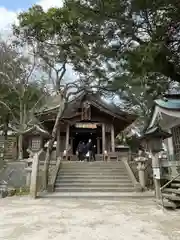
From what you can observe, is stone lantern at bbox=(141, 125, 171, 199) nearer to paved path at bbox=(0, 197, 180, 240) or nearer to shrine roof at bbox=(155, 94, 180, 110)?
shrine roof at bbox=(155, 94, 180, 110)

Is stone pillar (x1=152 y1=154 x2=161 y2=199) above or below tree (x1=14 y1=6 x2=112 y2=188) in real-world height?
below

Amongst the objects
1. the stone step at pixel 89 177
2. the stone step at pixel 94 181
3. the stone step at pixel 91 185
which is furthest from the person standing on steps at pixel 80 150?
the stone step at pixel 91 185

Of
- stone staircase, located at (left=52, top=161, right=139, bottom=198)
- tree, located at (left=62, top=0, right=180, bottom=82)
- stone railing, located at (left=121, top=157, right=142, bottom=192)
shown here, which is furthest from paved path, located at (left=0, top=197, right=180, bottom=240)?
tree, located at (left=62, top=0, right=180, bottom=82)

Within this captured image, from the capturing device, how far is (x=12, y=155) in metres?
16.5

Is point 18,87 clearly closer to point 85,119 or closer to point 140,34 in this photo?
point 85,119

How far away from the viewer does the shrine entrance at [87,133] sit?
63.1 ft

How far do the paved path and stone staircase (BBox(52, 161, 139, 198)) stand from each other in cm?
242

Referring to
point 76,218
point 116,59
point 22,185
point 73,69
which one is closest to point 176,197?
point 76,218

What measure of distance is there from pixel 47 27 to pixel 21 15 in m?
1.92

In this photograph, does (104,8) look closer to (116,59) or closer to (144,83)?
(116,59)

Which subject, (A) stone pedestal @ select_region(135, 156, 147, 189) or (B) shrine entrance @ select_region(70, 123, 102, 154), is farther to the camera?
(B) shrine entrance @ select_region(70, 123, 102, 154)

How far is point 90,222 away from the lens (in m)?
5.62

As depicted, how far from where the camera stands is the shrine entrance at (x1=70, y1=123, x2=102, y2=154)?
63.1 ft

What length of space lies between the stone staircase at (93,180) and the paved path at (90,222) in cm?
242
